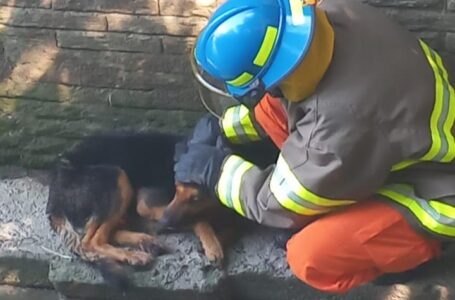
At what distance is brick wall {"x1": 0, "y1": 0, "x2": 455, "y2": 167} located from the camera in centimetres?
434

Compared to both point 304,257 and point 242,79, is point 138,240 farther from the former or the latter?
point 242,79

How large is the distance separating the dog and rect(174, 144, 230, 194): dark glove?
95 millimetres

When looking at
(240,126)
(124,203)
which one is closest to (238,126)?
(240,126)

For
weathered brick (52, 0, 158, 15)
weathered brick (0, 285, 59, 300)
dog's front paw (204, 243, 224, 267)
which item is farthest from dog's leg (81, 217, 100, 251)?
weathered brick (52, 0, 158, 15)

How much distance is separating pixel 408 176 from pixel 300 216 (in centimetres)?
36

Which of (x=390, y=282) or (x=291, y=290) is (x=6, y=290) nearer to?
(x=291, y=290)

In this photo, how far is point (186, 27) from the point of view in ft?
14.2

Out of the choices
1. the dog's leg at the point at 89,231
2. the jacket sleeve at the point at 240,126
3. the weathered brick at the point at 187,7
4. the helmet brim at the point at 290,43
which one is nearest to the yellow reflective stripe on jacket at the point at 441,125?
the helmet brim at the point at 290,43

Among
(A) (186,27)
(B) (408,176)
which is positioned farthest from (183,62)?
(B) (408,176)

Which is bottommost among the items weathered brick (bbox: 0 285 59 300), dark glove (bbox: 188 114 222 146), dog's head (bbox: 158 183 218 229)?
weathered brick (bbox: 0 285 59 300)

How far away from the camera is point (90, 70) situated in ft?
14.8

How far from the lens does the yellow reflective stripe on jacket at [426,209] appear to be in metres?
3.72

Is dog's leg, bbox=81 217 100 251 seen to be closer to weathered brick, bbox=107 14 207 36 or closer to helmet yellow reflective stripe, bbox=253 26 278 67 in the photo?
weathered brick, bbox=107 14 207 36

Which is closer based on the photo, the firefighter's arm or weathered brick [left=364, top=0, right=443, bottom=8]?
the firefighter's arm
